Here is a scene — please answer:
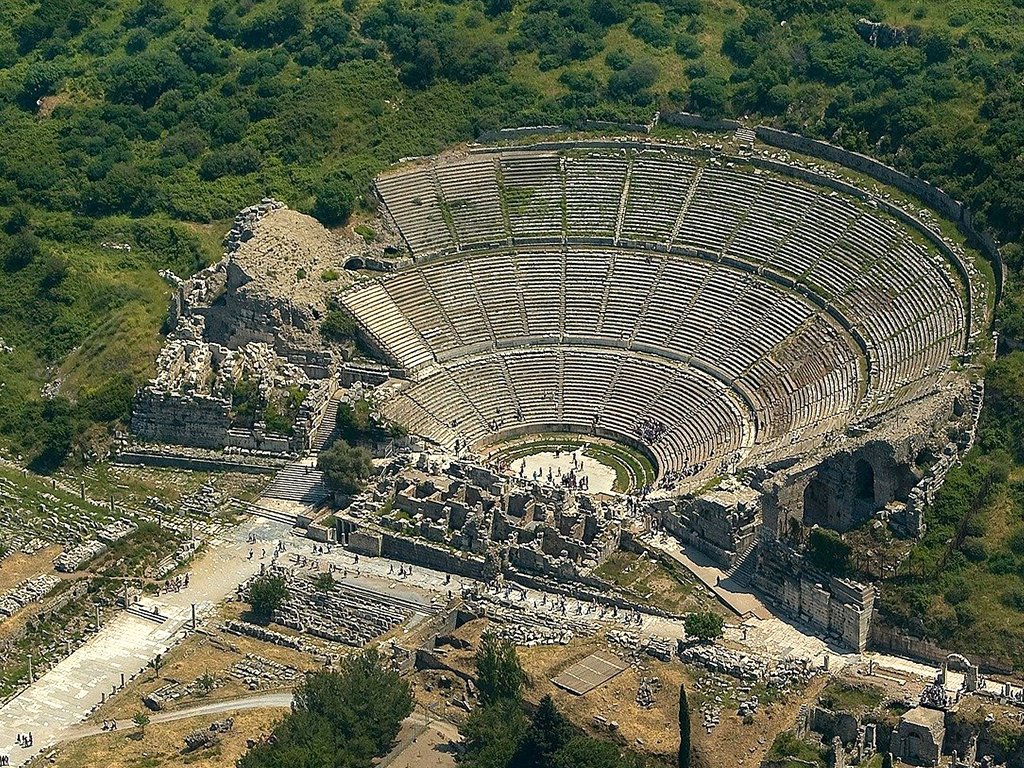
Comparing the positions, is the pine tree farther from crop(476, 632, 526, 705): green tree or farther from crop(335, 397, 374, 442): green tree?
crop(335, 397, 374, 442): green tree

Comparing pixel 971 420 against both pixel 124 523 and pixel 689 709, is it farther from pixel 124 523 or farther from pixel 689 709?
pixel 124 523

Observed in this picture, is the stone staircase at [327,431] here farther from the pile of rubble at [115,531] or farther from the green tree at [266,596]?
the green tree at [266,596]

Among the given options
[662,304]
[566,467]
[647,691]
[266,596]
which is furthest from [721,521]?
[662,304]

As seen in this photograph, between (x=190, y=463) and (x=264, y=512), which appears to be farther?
(x=190, y=463)

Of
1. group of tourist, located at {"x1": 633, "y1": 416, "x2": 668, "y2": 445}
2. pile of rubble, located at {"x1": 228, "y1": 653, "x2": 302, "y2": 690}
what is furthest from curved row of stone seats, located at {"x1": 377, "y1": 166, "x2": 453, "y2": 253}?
pile of rubble, located at {"x1": 228, "y1": 653, "x2": 302, "y2": 690}

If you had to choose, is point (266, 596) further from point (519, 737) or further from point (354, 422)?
point (519, 737)

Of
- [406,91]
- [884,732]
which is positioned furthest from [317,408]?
[884,732]

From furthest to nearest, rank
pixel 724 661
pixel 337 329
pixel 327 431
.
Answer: pixel 337 329 → pixel 327 431 → pixel 724 661
